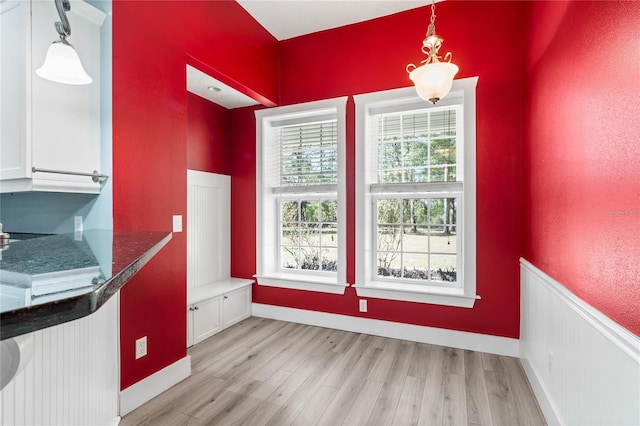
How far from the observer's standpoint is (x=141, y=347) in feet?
6.43

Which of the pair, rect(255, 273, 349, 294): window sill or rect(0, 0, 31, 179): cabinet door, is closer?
rect(0, 0, 31, 179): cabinet door

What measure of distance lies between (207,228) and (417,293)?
7.65ft

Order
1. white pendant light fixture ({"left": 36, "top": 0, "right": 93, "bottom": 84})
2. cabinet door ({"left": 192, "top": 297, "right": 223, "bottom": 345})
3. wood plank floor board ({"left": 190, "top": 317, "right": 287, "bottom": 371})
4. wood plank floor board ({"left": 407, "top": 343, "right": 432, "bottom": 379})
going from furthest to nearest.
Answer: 1. cabinet door ({"left": 192, "top": 297, "right": 223, "bottom": 345})
2. wood plank floor board ({"left": 190, "top": 317, "right": 287, "bottom": 371})
3. wood plank floor board ({"left": 407, "top": 343, "right": 432, "bottom": 379})
4. white pendant light fixture ({"left": 36, "top": 0, "right": 93, "bottom": 84})

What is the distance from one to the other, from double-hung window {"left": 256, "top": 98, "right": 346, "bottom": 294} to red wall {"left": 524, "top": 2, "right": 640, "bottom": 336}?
5.66 feet

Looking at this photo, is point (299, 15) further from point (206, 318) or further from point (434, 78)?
point (206, 318)

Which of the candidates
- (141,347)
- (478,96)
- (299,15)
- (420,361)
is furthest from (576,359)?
(299,15)

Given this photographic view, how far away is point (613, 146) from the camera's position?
1137 millimetres

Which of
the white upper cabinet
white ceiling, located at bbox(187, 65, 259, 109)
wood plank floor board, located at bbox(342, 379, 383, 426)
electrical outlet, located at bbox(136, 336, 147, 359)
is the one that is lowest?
wood plank floor board, located at bbox(342, 379, 383, 426)

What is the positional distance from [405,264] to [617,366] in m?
2.00

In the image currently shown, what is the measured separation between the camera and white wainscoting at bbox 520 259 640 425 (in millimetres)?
1011

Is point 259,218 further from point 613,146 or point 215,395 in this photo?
point 613,146

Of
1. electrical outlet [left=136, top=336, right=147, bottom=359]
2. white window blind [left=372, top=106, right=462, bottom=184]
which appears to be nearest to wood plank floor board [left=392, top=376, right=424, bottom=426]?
electrical outlet [left=136, top=336, right=147, bottom=359]

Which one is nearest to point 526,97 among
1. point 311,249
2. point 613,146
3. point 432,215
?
point 432,215

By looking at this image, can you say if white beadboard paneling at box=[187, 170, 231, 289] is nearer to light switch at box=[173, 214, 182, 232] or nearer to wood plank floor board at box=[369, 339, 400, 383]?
light switch at box=[173, 214, 182, 232]
